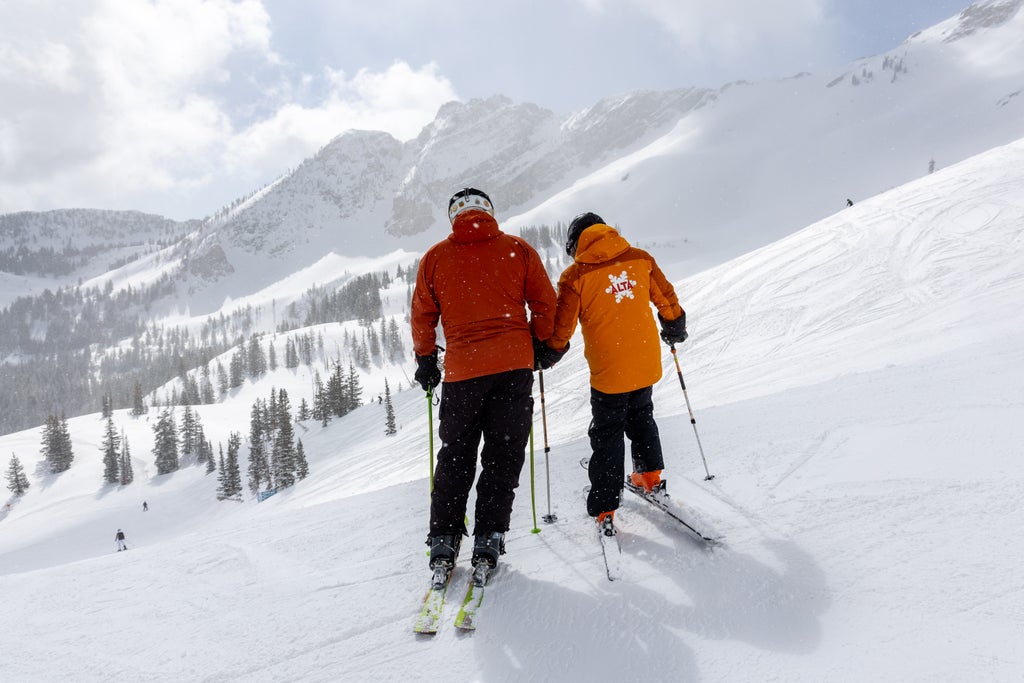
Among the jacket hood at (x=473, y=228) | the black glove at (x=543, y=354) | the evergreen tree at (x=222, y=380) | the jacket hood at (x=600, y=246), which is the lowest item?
the black glove at (x=543, y=354)

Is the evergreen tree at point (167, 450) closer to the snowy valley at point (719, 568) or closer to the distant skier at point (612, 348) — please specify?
the snowy valley at point (719, 568)

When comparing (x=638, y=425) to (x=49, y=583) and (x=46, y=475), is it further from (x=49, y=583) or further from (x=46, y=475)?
(x=46, y=475)

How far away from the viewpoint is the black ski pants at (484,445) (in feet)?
11.8

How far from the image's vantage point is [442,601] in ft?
10.9

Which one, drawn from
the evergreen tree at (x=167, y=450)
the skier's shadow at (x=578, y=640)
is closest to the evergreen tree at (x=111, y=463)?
the evergreen tree at (x=167, y=450)

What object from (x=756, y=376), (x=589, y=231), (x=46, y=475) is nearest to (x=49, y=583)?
(x=589, y=231)

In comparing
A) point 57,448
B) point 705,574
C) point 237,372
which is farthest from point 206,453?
point 705,574

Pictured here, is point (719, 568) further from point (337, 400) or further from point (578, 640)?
point (337, 400)

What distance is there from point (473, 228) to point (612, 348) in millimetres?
1405

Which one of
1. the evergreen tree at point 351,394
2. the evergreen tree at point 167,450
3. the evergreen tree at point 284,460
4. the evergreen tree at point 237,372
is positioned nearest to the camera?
the evergreen tree at point 284,460

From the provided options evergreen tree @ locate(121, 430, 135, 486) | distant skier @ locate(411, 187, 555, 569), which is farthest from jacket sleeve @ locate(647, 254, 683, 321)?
evergreen tree @ locate(121, 430, 135, 486)

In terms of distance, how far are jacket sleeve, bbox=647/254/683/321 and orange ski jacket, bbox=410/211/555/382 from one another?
1100mm

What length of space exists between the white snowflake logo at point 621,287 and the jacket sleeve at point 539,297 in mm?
476

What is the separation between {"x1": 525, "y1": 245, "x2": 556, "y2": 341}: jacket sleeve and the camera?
392cm
